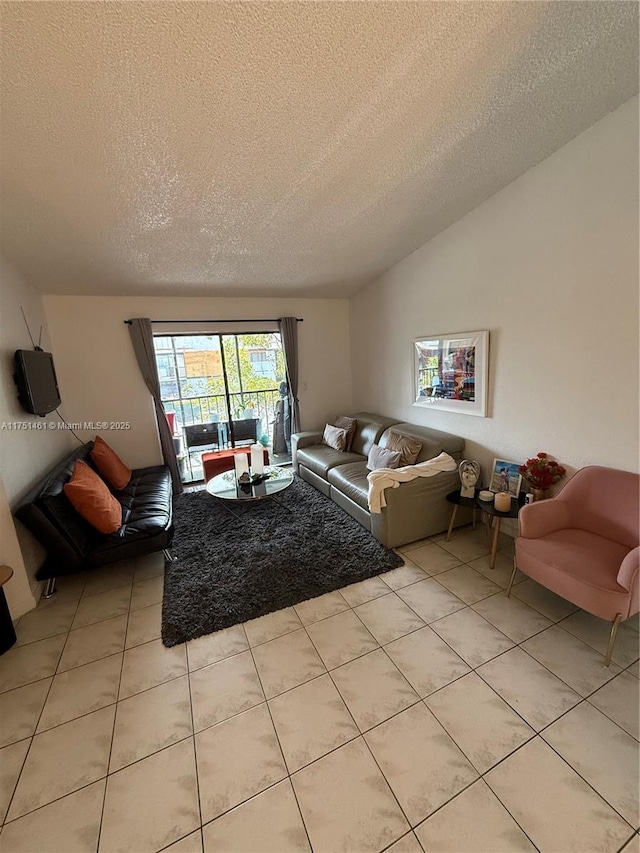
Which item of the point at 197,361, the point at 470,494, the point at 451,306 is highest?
the point at 451,306

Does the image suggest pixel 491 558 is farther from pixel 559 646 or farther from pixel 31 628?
pixel 31 628

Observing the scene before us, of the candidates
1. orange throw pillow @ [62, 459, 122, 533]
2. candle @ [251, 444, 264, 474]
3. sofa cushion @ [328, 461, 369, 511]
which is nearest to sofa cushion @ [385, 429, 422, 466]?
sofa cushion @ [328, 461, 369, 511]

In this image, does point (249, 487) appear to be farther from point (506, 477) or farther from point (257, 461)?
point (506, 477)

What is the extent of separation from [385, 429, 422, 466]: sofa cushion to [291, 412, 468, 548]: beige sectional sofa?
50 millimetres

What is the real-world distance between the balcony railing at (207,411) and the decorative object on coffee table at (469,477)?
2.95 m

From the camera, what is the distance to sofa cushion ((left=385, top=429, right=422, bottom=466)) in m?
3.13

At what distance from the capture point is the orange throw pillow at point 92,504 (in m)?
2.38

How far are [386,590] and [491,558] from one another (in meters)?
0.83

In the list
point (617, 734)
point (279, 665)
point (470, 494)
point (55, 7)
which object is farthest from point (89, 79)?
point (617, 734)

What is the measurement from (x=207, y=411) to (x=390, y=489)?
313 cm

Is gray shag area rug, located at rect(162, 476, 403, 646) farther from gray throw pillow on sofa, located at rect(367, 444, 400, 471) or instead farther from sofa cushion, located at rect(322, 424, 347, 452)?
sofa cushion, located at rect(322, 424, 347, 452)

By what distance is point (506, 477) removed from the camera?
2.76m

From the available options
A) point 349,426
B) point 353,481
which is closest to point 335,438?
point 349,426

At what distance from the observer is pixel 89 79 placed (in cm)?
143
